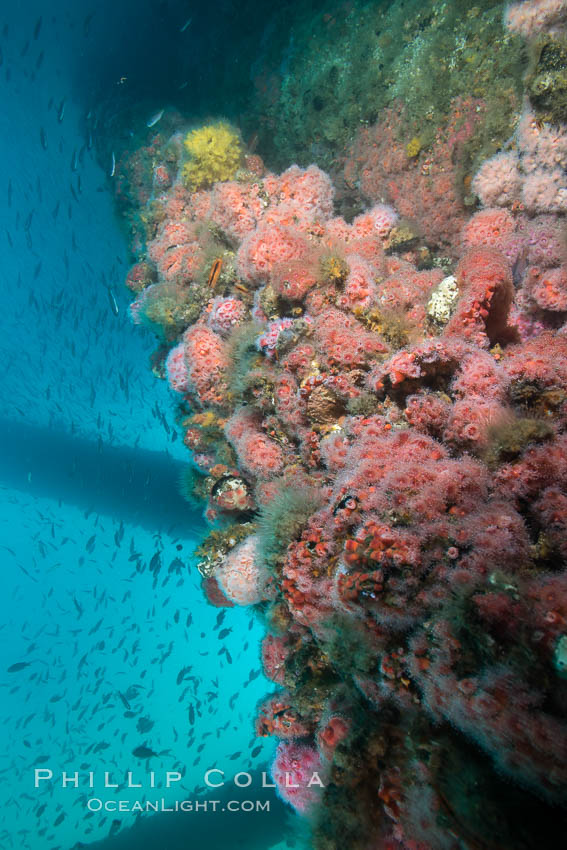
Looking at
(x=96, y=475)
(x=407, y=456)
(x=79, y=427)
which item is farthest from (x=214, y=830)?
(x=79, y=427)

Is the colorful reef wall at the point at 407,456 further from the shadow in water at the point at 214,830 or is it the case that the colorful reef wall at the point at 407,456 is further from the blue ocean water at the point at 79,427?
the shadow in water at the point at 214,830

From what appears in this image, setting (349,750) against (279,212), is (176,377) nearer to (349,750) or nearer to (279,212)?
(279,212)

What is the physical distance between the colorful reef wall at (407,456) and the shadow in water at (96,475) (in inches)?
560

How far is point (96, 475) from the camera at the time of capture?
73.2ft

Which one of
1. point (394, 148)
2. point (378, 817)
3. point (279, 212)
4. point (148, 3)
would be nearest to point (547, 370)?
point (378, 817)

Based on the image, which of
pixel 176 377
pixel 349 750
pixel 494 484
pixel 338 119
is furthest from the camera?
pixel 338 119

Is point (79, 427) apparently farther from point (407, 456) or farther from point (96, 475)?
point (407, 456)

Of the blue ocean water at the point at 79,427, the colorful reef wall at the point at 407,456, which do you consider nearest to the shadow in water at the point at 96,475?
the blue ocean water at the point at 79,427

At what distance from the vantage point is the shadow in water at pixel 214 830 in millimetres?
15548

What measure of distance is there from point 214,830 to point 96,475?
16472 mm

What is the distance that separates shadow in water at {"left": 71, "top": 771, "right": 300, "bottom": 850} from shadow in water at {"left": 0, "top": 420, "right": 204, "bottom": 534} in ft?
37.1

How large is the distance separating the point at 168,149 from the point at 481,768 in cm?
1442

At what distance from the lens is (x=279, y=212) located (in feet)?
22.6

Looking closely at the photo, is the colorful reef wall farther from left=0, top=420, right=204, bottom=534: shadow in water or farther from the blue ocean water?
left=0, top=420, right=204, bottom=534: shadow in water
